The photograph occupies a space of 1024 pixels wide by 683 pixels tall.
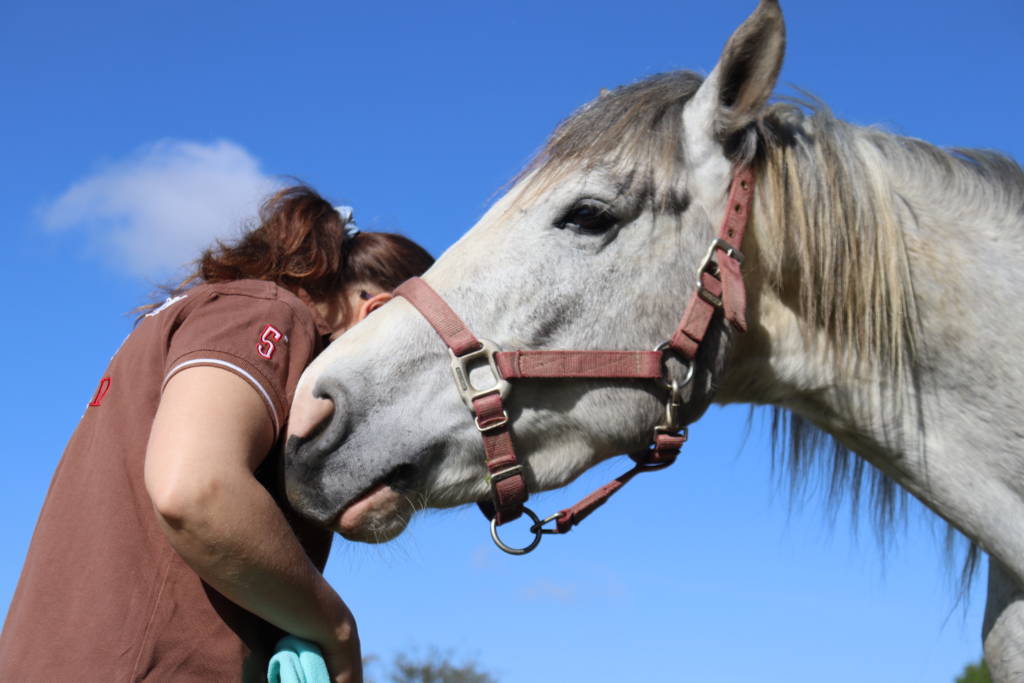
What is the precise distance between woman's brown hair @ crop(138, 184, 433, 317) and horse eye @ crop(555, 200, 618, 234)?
2.00 feet

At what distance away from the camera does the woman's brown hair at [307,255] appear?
2.44 m

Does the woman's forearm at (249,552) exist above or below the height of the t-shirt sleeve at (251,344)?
below

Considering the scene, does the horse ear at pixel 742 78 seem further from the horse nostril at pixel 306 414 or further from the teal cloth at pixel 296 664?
the teal cloth at pixel 296 664

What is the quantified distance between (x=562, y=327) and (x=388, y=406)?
500 mm

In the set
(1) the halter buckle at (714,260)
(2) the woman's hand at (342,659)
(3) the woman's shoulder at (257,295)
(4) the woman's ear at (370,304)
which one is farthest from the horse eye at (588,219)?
(2) the woman's hand at (342,659)

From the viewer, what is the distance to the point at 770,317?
2.45m

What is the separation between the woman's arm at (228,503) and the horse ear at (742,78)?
145 centimetres

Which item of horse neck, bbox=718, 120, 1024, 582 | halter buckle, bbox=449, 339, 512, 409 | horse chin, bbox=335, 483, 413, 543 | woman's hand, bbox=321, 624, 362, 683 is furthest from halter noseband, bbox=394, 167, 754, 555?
woman's hand, bbox=321, 624, 362, 683

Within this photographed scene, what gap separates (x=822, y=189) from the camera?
2.39m

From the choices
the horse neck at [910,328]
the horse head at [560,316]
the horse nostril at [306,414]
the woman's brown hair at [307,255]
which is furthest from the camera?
the woman's brown hair at [307,255]

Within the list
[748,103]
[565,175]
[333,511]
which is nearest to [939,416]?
[748,103]

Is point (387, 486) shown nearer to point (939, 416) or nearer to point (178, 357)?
point (178, 357)

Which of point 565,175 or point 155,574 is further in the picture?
point 565,175

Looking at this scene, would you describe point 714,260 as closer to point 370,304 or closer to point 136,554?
point 370,304
